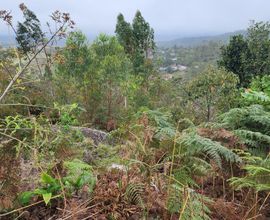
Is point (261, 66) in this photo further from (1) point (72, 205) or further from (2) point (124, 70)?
(1) point (72, 205)

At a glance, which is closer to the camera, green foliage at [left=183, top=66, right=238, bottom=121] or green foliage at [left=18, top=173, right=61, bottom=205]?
green foliage at [left=18, top=173, right=61, bottom=205]

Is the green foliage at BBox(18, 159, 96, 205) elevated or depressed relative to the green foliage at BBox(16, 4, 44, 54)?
depressed

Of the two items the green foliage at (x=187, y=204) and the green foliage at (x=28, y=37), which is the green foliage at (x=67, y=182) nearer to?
the green foliage at (x=187, y=204)

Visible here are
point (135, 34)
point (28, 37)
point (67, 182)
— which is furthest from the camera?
→ point (135, 34)

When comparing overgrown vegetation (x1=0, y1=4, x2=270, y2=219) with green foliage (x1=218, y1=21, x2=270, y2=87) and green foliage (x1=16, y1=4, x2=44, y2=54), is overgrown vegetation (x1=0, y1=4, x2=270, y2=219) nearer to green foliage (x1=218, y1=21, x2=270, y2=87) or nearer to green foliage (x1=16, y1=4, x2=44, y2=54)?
green foliage (x1=16, y1=4, x2=44, y2=54)

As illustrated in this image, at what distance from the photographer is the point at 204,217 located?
2.23m

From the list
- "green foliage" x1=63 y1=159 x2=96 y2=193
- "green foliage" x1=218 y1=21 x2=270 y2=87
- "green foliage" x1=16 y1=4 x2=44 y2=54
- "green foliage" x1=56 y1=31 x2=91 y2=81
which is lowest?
"green foliage" x1=218 y1=21 x2=270 y2=87

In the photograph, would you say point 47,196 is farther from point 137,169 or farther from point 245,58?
point 245,58

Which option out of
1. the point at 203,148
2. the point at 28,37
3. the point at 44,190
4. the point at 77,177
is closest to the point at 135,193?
the point at 77,177

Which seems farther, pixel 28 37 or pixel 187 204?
pixel 28 37

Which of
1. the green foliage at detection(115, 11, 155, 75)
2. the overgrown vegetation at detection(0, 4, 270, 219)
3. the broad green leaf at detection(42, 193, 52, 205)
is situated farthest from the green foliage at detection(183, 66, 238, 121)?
the green foliage at detection(115, 11, 155, 75)

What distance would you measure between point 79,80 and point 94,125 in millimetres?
3244

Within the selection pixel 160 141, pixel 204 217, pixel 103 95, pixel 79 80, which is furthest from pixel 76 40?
→ pixel 204 217

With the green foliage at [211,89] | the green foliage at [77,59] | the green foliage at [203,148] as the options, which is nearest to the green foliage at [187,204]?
the green foliage at [203,148]
